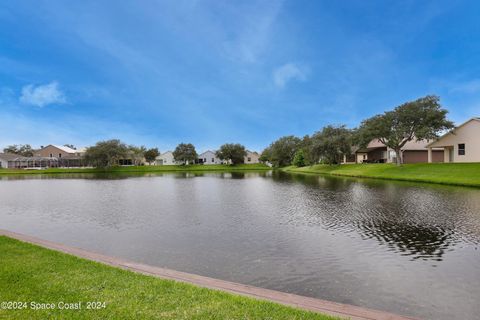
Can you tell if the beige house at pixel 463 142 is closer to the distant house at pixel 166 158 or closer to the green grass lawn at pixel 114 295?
the green grass lawn at pixel 114 295

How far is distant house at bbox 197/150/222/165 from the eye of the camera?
366ft

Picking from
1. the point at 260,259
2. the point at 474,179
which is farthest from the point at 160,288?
the point at 474,179

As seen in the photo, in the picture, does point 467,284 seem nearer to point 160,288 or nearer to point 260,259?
point 260,259

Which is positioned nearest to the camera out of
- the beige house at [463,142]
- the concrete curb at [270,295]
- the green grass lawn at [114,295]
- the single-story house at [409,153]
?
the green grass lawn at [114,295]

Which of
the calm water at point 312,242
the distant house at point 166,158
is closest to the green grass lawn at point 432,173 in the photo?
the calm water at point 312,242

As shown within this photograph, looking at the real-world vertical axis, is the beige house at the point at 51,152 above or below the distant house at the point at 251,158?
above

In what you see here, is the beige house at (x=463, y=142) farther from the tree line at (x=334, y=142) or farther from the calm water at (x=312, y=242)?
the calm water at (x=312, y=242)

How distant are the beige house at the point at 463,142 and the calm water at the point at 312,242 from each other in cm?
2423

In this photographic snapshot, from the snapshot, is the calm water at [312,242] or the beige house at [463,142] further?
the beige house at [463,142]

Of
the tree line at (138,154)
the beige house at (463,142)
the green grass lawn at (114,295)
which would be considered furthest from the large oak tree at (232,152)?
the green grass lawn at (114,295)

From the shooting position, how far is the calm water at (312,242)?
271 inches

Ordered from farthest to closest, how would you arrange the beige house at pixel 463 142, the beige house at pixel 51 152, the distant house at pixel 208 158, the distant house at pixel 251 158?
the distant house at pixel 251 158 → the distant house at pixel 208 158 → the beige house at pixel 51 152 → the beige house at pixel 463 142

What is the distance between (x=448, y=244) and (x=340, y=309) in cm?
789

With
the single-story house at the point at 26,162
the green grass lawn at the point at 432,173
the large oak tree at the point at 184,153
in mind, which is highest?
the large oak tree at the point at 184,153
